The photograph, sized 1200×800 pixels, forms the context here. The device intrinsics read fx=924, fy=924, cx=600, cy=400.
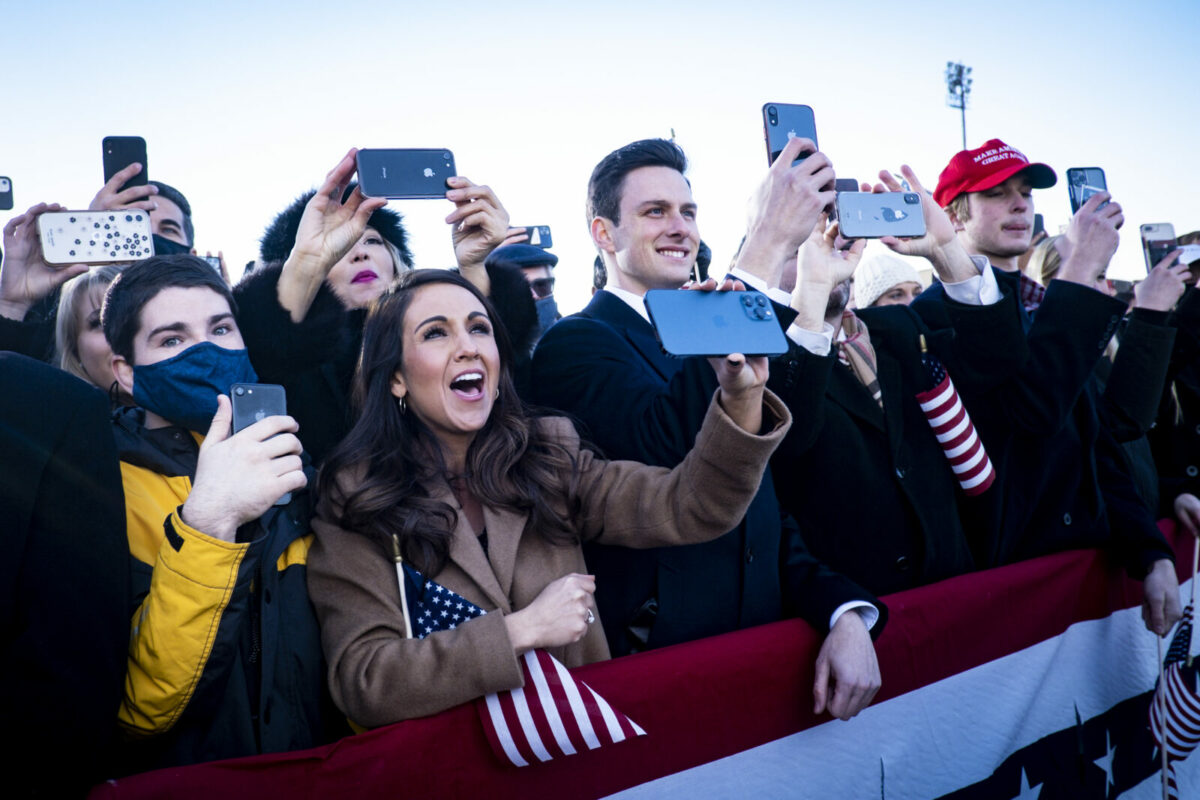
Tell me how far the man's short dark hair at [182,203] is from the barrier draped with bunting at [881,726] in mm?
2971

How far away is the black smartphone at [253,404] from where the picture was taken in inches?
80.5

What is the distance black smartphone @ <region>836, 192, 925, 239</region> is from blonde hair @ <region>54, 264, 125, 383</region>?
236 centimetres

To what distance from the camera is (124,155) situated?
334 cm

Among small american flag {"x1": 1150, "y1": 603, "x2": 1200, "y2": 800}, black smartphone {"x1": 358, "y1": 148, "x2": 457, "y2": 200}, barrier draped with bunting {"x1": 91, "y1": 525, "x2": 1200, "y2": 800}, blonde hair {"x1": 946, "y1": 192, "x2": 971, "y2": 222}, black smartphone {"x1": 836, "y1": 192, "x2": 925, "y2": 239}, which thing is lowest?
small american flag {"x1": 1150, "y1": 603, "x2": 1200, "y2": 800}

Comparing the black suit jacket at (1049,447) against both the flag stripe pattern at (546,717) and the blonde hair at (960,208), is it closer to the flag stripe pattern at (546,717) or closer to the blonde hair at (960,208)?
the blonde hair at (960,208)

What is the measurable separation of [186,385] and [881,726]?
2.14 metres

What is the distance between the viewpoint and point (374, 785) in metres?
1.92

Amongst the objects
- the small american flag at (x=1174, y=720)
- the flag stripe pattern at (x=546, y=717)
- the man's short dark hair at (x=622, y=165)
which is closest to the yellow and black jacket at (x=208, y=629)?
the flag stripe pattern at (x=546, y=717)

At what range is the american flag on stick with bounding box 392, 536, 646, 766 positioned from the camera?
6.68 feet

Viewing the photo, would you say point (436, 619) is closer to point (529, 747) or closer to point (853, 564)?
point (529, 747)

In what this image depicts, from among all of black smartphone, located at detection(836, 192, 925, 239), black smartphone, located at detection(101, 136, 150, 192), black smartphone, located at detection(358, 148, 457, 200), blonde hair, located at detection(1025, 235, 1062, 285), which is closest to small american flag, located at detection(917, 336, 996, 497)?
black smartphone, located at detection(836, 192, 925, 239)

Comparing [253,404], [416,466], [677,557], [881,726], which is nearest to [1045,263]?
[881,726]

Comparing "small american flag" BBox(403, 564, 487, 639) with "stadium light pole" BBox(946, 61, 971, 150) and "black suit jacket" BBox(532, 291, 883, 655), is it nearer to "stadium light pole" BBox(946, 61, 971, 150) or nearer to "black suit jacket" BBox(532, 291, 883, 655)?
"black suit jacket" BBox(532, 291, 883, 655)

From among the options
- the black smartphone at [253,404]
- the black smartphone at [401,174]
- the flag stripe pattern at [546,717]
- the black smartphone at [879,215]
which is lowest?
the flag stripe pattern at [546,717]
